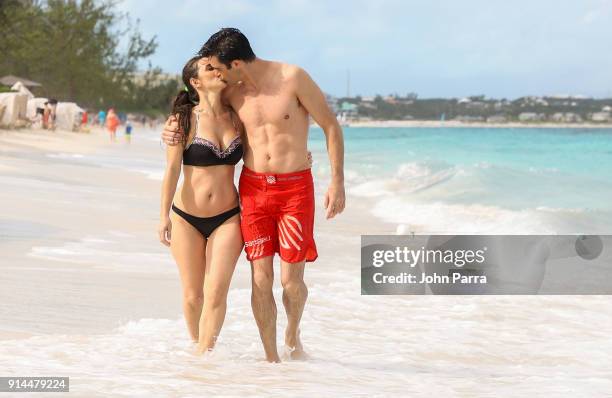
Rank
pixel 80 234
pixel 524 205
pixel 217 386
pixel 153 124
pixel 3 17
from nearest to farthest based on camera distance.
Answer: pixel 217 386
pixel 80 234
pixel 524 205
pixel 3 17
pixel 153 124

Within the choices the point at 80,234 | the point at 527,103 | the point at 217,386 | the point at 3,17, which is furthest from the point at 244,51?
the point at 527,103

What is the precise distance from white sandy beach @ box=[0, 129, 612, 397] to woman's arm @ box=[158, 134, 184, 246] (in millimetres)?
673

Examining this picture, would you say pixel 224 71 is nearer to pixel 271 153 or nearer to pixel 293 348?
pixel 271 153

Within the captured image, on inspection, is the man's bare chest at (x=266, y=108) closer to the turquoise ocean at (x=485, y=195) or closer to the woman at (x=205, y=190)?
the woman at (x=205, y=190)

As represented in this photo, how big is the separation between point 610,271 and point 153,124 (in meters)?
79.8

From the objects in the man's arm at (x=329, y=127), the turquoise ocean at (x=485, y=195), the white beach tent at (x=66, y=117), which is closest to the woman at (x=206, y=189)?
the man's arm at (x=329, y=127)

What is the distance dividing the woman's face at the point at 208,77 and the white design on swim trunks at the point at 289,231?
704 mm

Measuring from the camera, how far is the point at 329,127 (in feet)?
17.6

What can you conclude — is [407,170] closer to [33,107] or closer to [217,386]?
[33,107]

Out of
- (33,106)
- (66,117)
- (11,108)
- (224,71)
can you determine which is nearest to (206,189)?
(224,71)

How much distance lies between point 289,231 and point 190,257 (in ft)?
1.68

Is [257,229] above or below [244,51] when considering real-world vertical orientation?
below

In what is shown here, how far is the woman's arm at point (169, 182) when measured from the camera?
5.18 m

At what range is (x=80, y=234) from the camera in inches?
399
